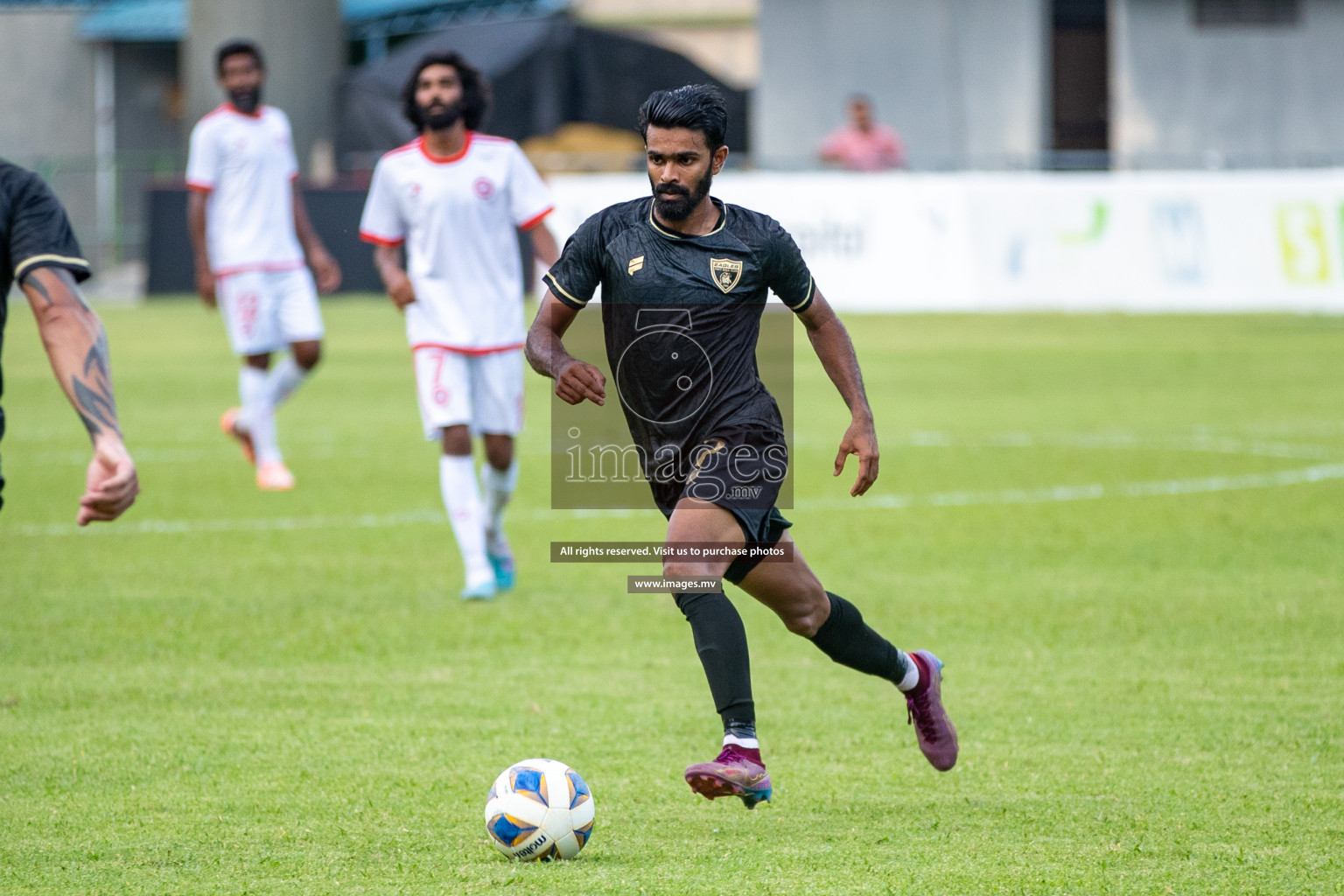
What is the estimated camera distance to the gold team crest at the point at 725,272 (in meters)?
5.17

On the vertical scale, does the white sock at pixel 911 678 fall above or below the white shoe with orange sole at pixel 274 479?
below

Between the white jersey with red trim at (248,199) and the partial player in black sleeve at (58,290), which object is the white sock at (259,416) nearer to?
the white jersey with red trim at (248,199)

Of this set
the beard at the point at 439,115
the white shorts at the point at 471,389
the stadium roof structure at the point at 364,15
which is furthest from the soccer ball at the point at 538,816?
the stadium roof structure at the point at 364,15

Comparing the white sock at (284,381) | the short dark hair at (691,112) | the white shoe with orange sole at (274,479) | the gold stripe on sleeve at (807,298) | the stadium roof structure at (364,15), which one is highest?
the stadium roof structure at (364,15)

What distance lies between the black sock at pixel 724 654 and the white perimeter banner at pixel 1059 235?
17.4 m

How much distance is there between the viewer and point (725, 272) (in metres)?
5.17

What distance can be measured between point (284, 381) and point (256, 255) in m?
0.84

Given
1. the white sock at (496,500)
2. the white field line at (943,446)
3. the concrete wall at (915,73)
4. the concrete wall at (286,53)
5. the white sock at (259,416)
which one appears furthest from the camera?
the concrete wall at (915,73)

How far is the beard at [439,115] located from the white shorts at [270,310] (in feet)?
12.2

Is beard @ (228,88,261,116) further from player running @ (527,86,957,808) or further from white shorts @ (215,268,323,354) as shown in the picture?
player running @ (527,86,957,808)

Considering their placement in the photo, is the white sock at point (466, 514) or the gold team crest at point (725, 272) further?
the white sock at point (466, 514)

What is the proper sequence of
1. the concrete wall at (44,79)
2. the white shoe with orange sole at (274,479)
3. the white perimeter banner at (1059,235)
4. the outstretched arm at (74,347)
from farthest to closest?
the concrete wall at (44,79), the white perimeter banner at (1059,235), the white shoe with orange sole at (274,479), the outstretched arm at (74,347)

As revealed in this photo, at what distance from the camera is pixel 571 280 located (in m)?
5.26

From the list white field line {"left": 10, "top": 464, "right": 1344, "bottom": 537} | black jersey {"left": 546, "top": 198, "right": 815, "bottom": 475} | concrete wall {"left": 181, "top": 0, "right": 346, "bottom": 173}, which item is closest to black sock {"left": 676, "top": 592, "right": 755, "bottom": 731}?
black jersey {"left": 546, "top": 198, "right": 815, "bottom": 475}
